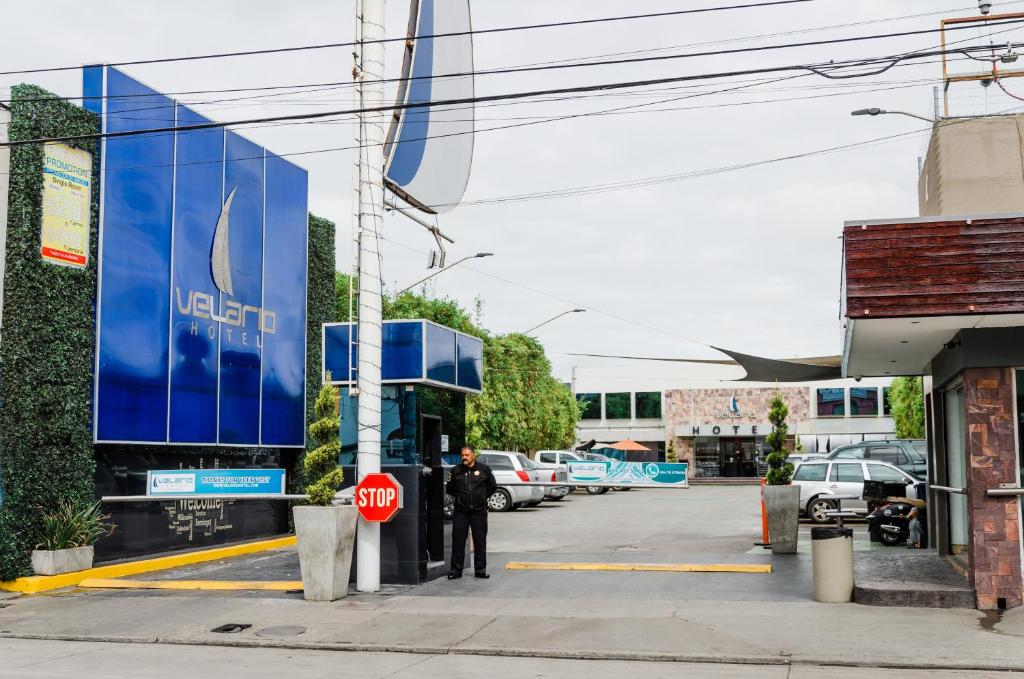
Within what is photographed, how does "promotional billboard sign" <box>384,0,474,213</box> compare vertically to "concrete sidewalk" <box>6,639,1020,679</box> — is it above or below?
above

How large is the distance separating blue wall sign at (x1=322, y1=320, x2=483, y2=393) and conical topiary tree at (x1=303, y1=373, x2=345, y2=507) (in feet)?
2.50

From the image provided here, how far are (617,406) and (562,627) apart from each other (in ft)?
200

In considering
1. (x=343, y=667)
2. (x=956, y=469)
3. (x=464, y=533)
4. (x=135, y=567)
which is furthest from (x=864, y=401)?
(x=343, y=667)

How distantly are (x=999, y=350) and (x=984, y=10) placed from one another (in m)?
4.83

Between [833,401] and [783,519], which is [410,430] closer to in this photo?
[783,519]

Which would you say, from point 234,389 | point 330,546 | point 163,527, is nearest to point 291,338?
point 234,389

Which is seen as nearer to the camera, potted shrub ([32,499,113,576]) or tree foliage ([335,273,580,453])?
potted shrub ([32,499,113,576])

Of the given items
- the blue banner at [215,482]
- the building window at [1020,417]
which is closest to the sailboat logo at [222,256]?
the blue banner at [215,482]

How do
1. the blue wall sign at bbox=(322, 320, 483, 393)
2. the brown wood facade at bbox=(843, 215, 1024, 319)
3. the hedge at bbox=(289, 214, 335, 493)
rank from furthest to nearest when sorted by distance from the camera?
the hedge at bbox=(289, 214, 335, 493) → the blue wall sign at bbox=(322, 320, 483, 393) → the brown wood facade at bbox=(843, 215, 1024, 319)

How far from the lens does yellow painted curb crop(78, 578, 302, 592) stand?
14.1 meters

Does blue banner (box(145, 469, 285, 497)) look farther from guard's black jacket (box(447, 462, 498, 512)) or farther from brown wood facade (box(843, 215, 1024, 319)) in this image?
brown wood facade (box(843, 215, 1024, 319))

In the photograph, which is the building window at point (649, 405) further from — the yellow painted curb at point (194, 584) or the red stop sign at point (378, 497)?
the red stop sign at point (378, 497)

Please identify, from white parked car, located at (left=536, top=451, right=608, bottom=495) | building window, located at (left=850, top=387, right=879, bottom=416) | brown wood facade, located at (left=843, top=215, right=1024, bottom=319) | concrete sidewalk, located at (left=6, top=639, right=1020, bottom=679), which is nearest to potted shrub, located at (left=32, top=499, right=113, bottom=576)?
concrete sidewalk, located at (left=6, top=639, right=1020, bottom=679)

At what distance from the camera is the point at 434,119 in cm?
1518
